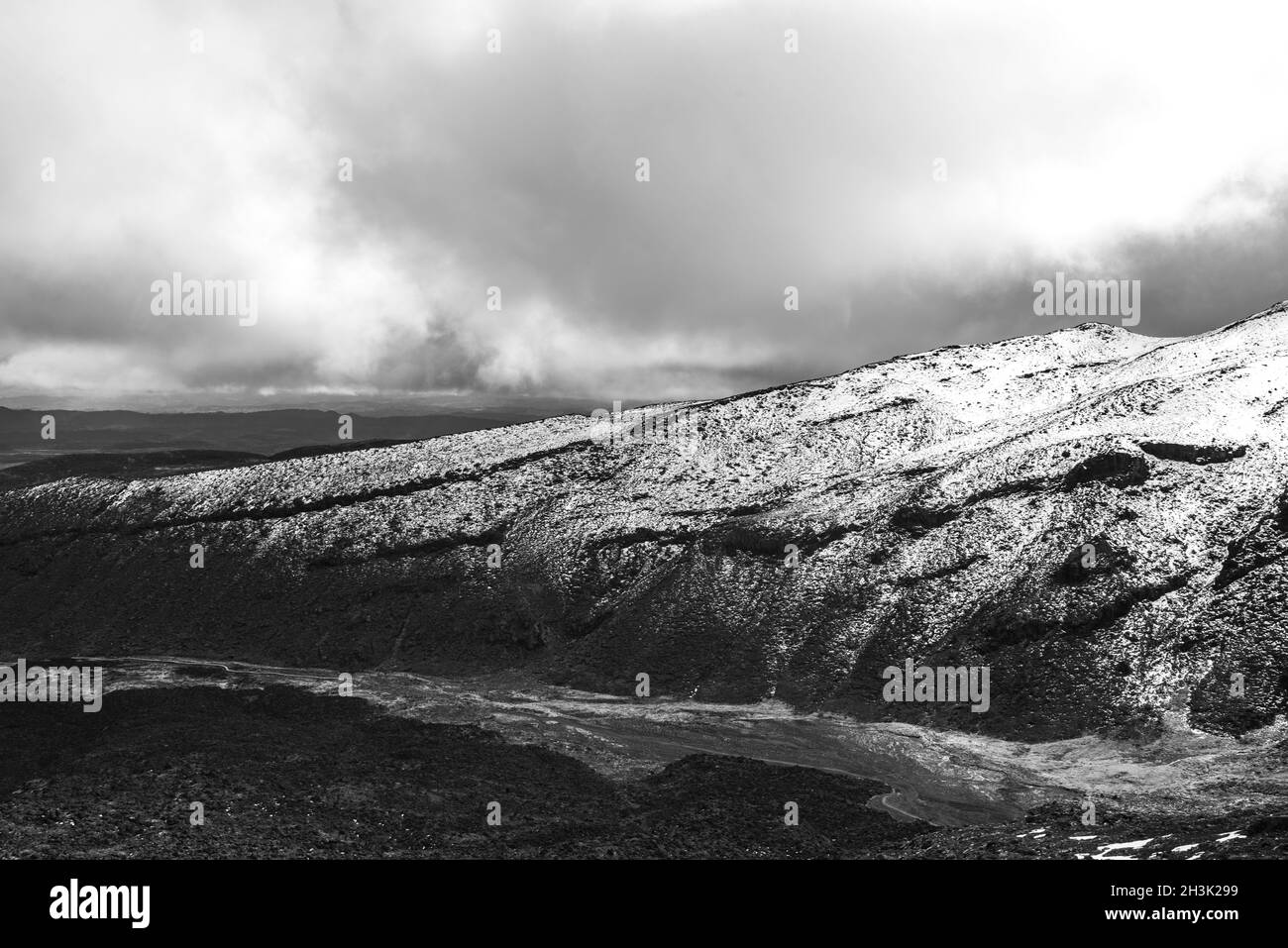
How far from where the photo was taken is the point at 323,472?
11112cm

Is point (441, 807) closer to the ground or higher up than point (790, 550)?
closer to the ground

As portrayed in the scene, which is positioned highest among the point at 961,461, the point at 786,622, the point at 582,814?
the point at 961,461

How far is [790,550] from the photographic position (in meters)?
86.8

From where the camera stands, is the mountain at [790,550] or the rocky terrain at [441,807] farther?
the mountain at [790,550]

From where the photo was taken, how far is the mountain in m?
68.9

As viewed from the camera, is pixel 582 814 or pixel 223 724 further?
pixel 223 724

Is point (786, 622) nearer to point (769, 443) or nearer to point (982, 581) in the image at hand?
point (982, 581)

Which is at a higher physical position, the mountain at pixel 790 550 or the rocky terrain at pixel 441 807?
the mountain at pixel 790 550

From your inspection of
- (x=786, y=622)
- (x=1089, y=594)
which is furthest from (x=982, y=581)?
(x=786, y=622)

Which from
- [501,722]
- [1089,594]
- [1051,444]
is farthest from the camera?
[1051,444]

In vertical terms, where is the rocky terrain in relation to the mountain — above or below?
below

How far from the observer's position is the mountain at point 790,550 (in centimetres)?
6894

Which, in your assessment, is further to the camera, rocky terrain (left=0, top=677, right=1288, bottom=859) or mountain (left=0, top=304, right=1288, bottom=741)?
mountain (left=0, top=304, right=1288, bottom=741)
